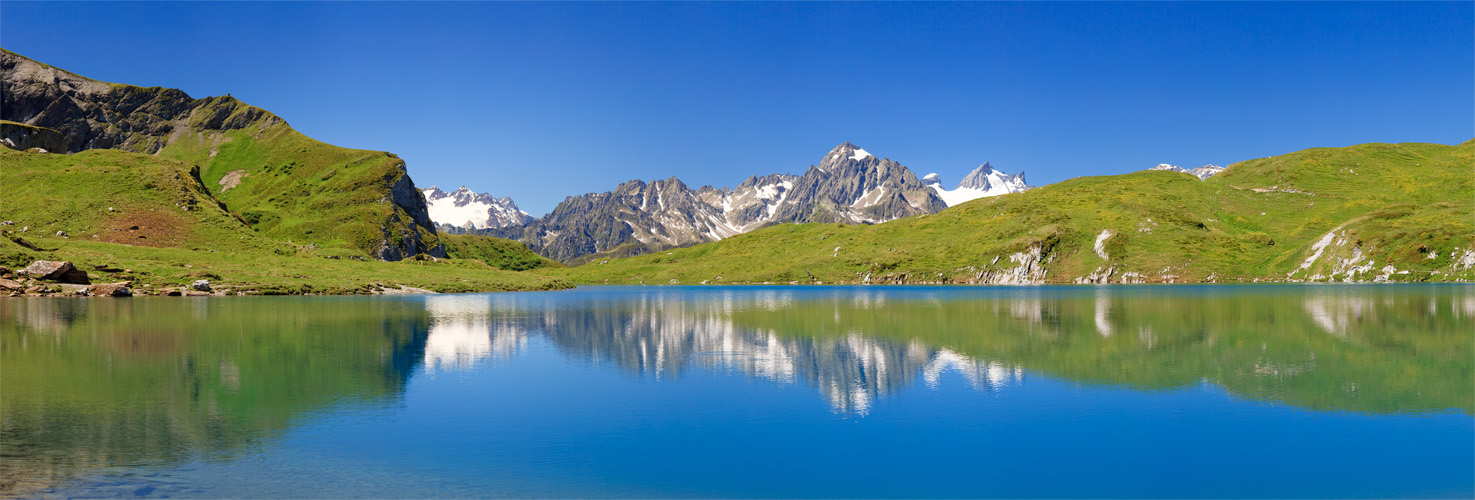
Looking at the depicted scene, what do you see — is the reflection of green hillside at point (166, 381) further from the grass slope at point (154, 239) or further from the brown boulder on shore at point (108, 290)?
the grass slope at point (154, 239)

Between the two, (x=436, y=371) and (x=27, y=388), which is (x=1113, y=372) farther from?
(x=27, y=388)

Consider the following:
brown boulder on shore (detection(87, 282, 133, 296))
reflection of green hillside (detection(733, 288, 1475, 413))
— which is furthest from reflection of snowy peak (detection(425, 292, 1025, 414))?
→ brown boulder on shore (detection(87, 282, 133, 296))

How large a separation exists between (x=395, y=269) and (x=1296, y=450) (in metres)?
167

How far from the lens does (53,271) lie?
9475 centimetres

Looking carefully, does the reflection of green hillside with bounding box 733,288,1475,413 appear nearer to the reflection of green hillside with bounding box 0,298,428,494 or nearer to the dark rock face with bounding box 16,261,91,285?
the reflection of green hillside with bounding box 0,298,428,494

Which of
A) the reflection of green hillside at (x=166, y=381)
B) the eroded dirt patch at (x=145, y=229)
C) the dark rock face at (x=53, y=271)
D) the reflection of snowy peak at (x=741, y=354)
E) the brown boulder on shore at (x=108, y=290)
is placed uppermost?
the eroded dirt patch at (x=145, y=229)

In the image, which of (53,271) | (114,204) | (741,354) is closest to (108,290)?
(53,271)

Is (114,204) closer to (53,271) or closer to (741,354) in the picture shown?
(53,271)

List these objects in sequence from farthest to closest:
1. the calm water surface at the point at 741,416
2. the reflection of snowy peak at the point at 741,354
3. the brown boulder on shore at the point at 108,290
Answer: the brown boulder on shore at the point at 108,290, the reflection of snowy peak at the point at 741,354, the calm water surface at the point at 741,416

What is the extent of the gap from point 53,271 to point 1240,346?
126198mm

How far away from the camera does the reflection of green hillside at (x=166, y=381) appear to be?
62.5 feet

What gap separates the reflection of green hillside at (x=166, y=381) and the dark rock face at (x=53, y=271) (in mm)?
47458

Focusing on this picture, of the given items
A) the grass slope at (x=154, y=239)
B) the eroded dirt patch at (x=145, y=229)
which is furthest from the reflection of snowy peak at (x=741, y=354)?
the eroded dirt patch at (x=145, y=229)

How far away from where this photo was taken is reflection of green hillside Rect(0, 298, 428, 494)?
1906 cm
